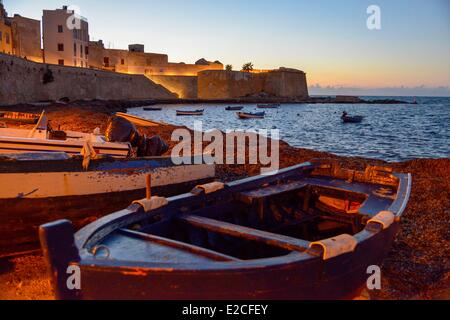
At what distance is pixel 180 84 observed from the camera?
79188 millimetres

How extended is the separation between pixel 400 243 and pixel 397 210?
1910 millimetres

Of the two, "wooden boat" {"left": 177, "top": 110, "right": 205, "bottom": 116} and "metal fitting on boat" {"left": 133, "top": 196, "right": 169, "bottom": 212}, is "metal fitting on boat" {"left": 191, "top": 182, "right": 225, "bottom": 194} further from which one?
"wooden boat" {"left": 177, "top": 110, "right": 205, "bottom": 116}

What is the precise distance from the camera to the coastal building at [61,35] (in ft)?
167

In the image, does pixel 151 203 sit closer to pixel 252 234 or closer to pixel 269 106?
→ pixel 252 234

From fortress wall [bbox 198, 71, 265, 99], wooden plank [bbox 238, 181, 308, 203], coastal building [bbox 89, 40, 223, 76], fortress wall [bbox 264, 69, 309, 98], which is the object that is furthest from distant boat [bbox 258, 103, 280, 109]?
wooden plank [bbox 238, 181, 308, 203]

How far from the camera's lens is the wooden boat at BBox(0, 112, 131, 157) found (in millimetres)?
6848

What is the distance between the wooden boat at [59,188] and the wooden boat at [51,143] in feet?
1.86

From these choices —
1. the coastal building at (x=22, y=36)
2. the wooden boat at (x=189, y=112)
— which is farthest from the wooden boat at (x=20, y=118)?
the coastal building at (x=22, y=36)

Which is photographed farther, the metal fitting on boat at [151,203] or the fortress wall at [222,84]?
the fortress wall at [222,84]

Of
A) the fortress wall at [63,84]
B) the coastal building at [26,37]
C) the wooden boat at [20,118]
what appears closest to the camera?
the wooden boat at [20,118]

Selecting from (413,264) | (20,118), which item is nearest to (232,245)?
(413,264)

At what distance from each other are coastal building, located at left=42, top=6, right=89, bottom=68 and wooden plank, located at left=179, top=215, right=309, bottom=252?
54.2 meters

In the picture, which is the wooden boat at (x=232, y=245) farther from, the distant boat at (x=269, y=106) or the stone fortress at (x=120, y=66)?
the distant boat at (x=269, y=106)

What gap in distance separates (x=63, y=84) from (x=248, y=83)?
52.3m
